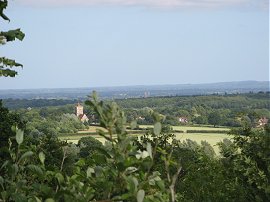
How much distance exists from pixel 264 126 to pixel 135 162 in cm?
1700

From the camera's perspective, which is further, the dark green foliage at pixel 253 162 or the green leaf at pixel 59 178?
the dark green foliage at pixel 253 162

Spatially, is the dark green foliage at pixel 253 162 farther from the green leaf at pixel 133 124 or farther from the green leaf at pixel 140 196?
the green leaf at pixel 140 196

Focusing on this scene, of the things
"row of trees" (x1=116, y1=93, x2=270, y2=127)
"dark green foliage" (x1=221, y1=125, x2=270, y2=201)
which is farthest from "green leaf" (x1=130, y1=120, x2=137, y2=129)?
"row of trees" (x1=116, y1=93, x2=270, y2=127)

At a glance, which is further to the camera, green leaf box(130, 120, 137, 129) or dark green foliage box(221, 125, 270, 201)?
dark green foliage box(221, 125, 270, 201)

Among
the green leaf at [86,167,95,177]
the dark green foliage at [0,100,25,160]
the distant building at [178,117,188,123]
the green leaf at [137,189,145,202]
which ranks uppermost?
the green leaf at [86,167,95,177]

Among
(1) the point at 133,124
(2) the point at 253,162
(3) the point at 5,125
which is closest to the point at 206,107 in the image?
(3) the point at 5,125

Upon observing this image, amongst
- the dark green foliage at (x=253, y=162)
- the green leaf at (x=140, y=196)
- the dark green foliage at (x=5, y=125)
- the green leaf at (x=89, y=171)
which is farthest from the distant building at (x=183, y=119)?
the green leaf at (x=140, y=196)

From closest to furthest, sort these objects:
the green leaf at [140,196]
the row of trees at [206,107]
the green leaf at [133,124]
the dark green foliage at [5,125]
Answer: the green leaf at [140,196], the green leaf at [133,124], the dark green foliage at [5,125], the row of trees at [206,107]

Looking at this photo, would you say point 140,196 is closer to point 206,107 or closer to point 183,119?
point 183,119

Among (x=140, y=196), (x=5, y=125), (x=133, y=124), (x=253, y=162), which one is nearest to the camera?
(x=140, y=196)

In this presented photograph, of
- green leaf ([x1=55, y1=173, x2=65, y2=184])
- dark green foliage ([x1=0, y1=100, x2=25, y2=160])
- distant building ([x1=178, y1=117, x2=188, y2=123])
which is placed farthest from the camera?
distant building ([x1=178, y1=117, x2=188, y2=123])

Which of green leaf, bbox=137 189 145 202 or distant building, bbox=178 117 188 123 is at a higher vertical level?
green leaf, bbox=137 189 145 202

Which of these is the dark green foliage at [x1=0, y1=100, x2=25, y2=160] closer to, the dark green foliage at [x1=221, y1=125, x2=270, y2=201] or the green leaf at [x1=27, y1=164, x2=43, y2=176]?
the dark green foliage at [x1=221, y1=125, x2=270, y2=201]

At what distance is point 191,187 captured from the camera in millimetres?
22016
